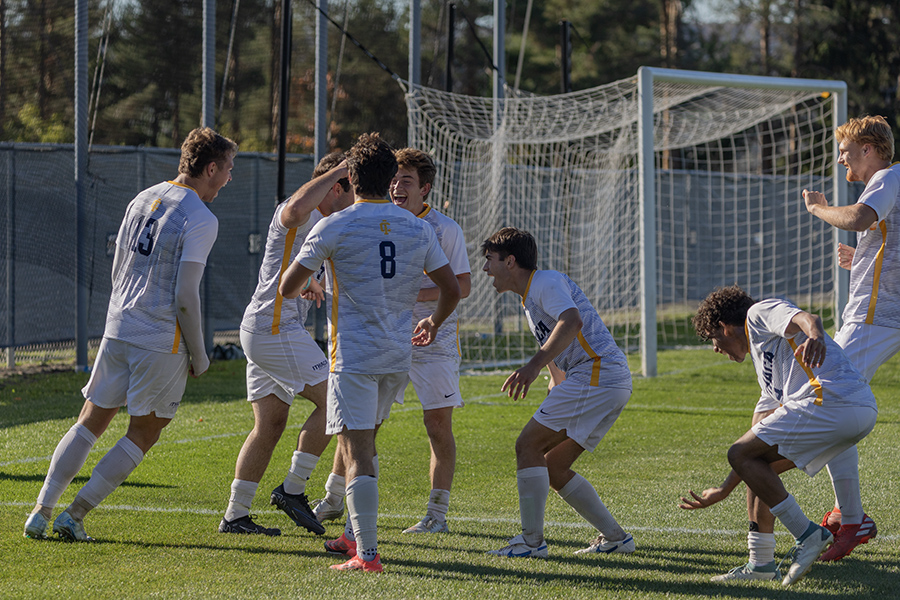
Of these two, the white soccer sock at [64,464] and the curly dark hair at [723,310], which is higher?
the curly dark hair at [723,310]

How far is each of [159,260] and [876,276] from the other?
12.3ft

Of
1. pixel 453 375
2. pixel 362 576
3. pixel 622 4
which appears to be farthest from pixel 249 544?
pixel 622 4

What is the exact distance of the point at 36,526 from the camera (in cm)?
500

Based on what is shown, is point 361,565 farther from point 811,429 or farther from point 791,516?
point 811,429

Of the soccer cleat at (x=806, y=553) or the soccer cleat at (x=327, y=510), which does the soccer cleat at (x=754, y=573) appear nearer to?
the soccer cleat at (x=806, y=553)

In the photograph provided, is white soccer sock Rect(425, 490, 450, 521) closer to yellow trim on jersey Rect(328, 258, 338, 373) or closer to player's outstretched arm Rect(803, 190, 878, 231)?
yellow trim on jersey Rect(328, 258, 338, 373)

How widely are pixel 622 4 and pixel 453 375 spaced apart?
3571 cm

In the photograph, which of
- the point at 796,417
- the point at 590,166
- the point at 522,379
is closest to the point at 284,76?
the point at 522,379

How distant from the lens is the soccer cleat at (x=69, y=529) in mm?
4957

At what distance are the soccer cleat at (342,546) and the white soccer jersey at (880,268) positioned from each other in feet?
9.51

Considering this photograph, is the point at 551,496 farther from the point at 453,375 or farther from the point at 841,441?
the point at 841,441

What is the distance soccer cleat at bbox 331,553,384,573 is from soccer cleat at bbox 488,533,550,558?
2.21 feet

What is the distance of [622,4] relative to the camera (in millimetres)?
38625

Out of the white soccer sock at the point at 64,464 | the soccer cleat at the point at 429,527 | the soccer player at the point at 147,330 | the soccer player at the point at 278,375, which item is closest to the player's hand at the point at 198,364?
the soccer player at the point at 147,330
